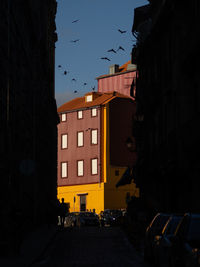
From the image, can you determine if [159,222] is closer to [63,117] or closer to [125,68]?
[63,117]

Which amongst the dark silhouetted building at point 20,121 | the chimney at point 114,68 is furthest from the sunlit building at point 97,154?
the dark silhouetted building at point 20,121

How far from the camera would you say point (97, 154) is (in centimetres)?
8881

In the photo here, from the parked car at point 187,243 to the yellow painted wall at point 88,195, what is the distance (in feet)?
241

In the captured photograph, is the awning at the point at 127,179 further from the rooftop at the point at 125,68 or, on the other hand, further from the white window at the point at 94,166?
the rooftop at the point at 125,68

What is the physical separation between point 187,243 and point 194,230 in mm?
466

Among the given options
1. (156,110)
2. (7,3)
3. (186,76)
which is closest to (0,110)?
(7,3)

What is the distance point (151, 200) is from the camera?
42.5 metres

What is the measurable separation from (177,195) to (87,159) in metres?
56.2

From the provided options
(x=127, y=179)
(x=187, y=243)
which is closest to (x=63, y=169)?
(x=127, y=179)

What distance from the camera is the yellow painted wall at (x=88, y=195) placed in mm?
87250

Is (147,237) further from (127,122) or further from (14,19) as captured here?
(127,122)

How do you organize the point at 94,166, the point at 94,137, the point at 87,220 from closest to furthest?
the point at 87,220 < the point at 94,166 < the point at 94,137

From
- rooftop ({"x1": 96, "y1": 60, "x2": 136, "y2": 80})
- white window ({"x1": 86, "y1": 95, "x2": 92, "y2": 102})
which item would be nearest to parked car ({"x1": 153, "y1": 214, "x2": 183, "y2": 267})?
white window ({"x1": 86, "y1": 95, "x2": 92, "y2": 102})

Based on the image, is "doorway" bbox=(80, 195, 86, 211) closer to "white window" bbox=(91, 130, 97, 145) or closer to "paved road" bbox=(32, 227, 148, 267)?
"white window" bbox=(91, 130, 97, 145)
